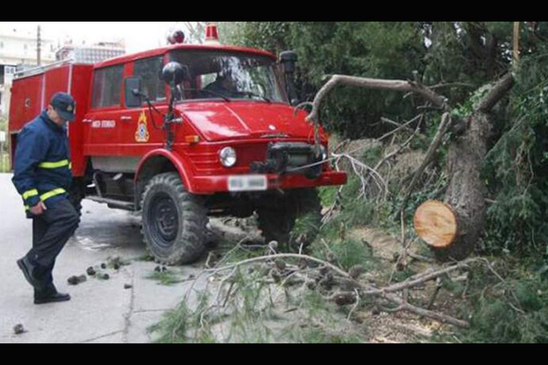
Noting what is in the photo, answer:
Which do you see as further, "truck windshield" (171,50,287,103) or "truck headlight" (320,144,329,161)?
"truck windshield" (171,50,287,103)

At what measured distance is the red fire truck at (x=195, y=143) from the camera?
20.2ft

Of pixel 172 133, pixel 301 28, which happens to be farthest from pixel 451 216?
pixel 301 28

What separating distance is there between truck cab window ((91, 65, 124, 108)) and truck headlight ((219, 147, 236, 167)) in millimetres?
2206

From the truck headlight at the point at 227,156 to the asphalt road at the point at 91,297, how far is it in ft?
3.79

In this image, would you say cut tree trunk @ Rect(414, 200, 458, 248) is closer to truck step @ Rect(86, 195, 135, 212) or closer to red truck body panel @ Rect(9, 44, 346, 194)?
red truck body panel @ Rect(9, 44, 346, 194)

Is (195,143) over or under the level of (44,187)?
over

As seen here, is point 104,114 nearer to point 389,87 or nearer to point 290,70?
point 290,70

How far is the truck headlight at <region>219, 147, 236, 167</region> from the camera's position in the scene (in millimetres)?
6055

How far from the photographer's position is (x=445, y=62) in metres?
7.61

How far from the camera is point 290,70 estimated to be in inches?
284

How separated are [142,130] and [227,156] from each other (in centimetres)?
145

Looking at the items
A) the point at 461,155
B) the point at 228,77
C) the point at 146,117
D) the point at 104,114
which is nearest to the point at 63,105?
the point at 146,117

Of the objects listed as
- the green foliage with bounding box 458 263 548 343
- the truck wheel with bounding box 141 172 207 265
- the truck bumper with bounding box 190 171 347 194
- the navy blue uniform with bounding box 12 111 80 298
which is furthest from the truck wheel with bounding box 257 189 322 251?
the navy blue uniform with bounding box 12 111 80 298
